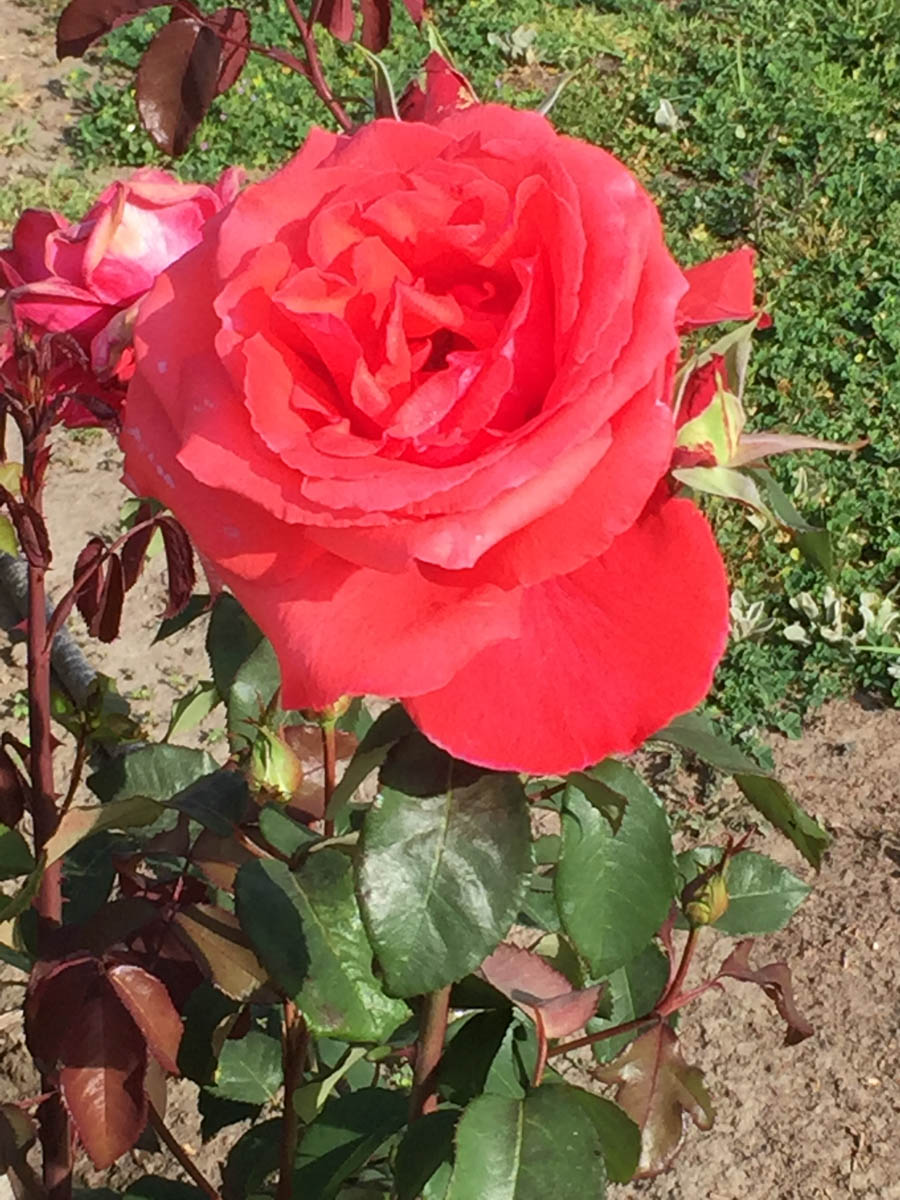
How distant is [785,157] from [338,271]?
345 centimetres

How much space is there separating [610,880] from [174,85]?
78 centimetres

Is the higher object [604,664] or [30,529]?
[604,664]

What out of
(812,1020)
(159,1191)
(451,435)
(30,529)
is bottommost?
(812,1020)

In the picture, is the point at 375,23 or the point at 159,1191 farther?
the point at 159,1191

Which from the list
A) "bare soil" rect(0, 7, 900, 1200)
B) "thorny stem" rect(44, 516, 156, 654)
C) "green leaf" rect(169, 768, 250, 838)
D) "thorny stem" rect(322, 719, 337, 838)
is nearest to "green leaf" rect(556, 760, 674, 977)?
"thorny stem" rect(322, 719, 337, 838)

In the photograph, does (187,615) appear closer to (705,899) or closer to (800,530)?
(705,899)

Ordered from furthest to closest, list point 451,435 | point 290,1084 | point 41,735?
point 290,1084, point 41,735, point 451,435

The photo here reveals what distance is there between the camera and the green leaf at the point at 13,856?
968 mm

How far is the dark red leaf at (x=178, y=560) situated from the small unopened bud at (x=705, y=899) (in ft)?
1.26

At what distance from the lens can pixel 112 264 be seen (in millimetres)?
711

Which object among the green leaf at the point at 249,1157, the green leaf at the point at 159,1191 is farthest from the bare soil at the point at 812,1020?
the green leaf at the point at 249,1157

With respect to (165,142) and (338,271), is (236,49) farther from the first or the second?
(338,271)

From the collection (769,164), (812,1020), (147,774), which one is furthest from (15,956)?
Answer: (769,164)

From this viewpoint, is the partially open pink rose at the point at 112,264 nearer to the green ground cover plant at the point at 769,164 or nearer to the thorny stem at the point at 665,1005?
the thorny stem at the point at 665,1005
